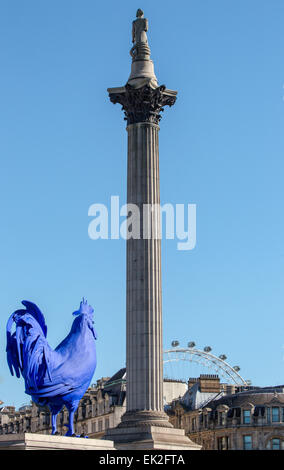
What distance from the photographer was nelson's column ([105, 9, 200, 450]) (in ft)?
200

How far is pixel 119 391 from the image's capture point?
109 meters

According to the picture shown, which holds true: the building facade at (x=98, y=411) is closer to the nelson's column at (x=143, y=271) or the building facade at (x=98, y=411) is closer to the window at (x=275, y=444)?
the window at (x=275, y=444)

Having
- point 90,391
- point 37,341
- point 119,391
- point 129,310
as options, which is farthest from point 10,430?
point 37,341

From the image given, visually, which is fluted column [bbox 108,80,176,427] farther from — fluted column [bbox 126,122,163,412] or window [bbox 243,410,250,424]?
window [bbox 243,410,250,424]

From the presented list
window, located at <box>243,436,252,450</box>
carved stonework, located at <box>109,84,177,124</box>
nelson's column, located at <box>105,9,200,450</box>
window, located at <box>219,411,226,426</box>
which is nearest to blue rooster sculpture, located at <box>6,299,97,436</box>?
nelson's column, located at <box>105,9,200,450</box>

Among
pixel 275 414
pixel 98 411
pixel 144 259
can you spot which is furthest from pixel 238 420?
pixel 144 259

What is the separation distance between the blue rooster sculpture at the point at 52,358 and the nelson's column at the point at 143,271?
617 centimetres

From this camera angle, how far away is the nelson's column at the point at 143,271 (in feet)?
200

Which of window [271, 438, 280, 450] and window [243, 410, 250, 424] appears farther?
window [243, 410, 250, 424]

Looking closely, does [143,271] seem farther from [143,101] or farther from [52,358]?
[143,101]

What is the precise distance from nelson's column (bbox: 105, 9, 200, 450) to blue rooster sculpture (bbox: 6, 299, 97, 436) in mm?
6174

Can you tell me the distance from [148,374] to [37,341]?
10.9 meters
